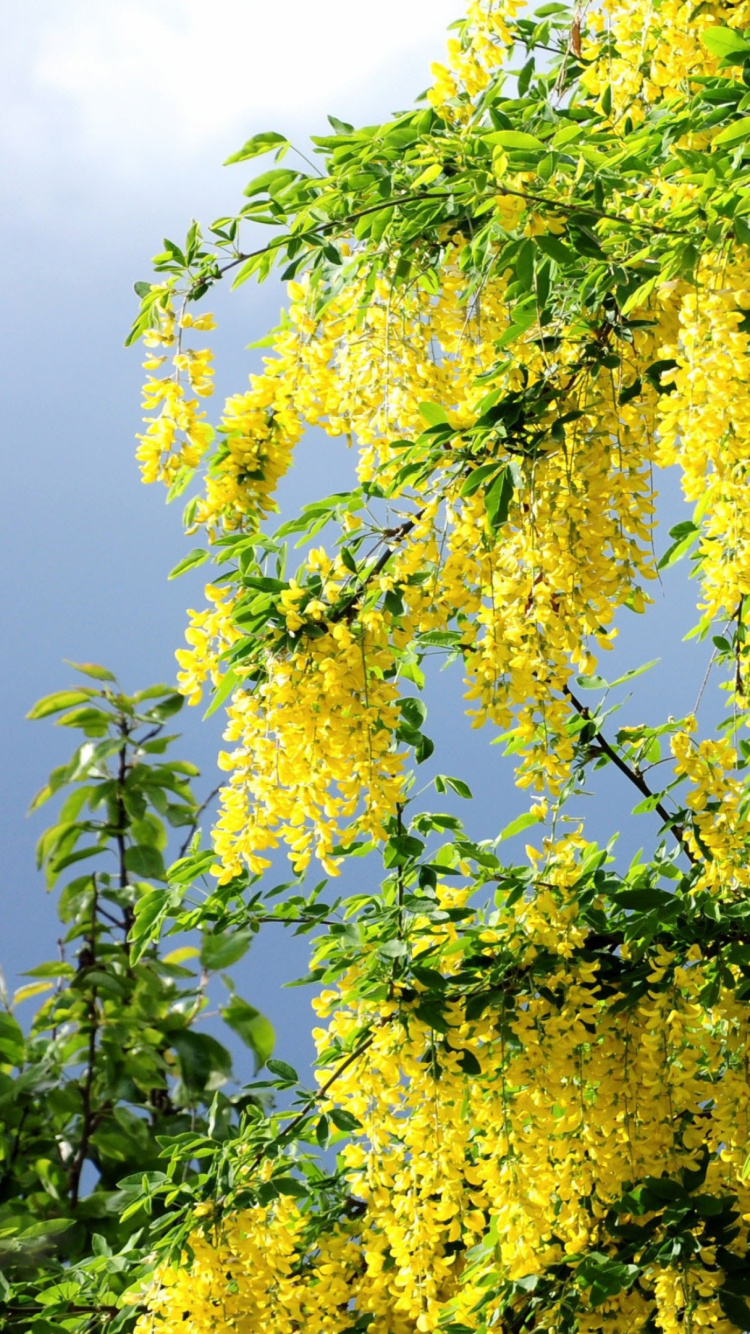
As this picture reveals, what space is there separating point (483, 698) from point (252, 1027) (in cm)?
143

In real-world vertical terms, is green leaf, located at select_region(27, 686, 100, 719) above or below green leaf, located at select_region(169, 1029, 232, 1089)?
above

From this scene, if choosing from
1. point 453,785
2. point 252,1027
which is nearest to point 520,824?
point 453,785

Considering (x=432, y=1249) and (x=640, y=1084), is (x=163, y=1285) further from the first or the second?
(x=640, y=1084)

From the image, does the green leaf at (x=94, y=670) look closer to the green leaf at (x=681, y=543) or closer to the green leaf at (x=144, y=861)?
the green leaf at (x=144, y=861)

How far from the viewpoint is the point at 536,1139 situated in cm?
185

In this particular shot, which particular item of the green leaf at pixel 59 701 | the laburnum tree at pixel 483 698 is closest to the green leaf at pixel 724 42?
the laburnum tree at pixel 483 698

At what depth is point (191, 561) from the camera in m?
1.75

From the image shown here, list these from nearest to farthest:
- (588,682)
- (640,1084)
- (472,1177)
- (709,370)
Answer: (709,370), (472,1177), (640,1084), (588,682)

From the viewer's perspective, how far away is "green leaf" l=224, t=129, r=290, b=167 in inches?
64.0

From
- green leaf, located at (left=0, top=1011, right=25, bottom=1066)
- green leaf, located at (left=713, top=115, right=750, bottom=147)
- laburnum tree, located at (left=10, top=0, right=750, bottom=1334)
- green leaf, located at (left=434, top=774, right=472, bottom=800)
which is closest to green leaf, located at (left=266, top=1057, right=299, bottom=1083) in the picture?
laburnum tree, located at (left=10, top=0, right=750, bottom=1334)

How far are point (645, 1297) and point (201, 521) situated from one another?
1391mm

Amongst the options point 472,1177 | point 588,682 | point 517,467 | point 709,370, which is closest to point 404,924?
point 472,1177

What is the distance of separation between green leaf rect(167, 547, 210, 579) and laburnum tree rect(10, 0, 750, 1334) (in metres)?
0.04

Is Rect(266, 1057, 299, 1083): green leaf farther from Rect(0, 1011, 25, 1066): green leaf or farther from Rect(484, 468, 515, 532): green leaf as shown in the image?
Rect(0, 1011, 25, 1066): green leaf
